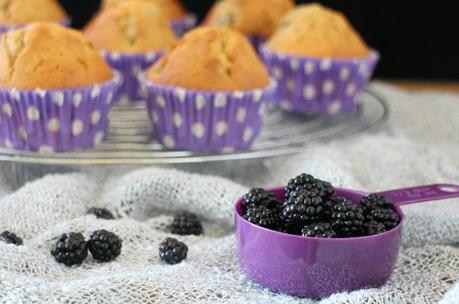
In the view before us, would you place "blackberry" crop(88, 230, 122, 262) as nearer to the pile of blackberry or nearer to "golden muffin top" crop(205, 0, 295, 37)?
the pile of blackberry

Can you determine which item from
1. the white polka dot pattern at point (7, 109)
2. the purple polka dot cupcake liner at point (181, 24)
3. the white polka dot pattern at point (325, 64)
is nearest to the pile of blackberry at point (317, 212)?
the white polka dot pattern at point (7, 109)

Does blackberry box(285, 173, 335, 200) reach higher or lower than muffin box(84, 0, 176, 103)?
higher

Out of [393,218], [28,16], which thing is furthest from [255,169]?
[28,16]

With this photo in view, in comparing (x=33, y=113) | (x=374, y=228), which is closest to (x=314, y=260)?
(x=374, y=228)

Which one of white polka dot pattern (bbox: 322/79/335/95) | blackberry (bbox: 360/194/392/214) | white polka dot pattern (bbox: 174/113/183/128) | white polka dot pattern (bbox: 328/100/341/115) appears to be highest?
blackberry (bbox: 360/194/392/214)

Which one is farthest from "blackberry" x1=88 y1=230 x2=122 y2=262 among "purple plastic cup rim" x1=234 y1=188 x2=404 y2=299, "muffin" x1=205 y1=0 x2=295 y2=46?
"muffin" x1=205 y1=0 x2=295 y2=46

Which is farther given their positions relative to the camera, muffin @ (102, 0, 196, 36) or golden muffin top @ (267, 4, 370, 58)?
muffin @ (102, 0, 196, 36)

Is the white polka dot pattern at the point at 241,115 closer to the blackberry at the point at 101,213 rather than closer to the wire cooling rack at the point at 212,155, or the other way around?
the wire cooling rack at the point at 212,155

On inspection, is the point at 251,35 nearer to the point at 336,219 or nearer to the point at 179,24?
the point at 179,24
